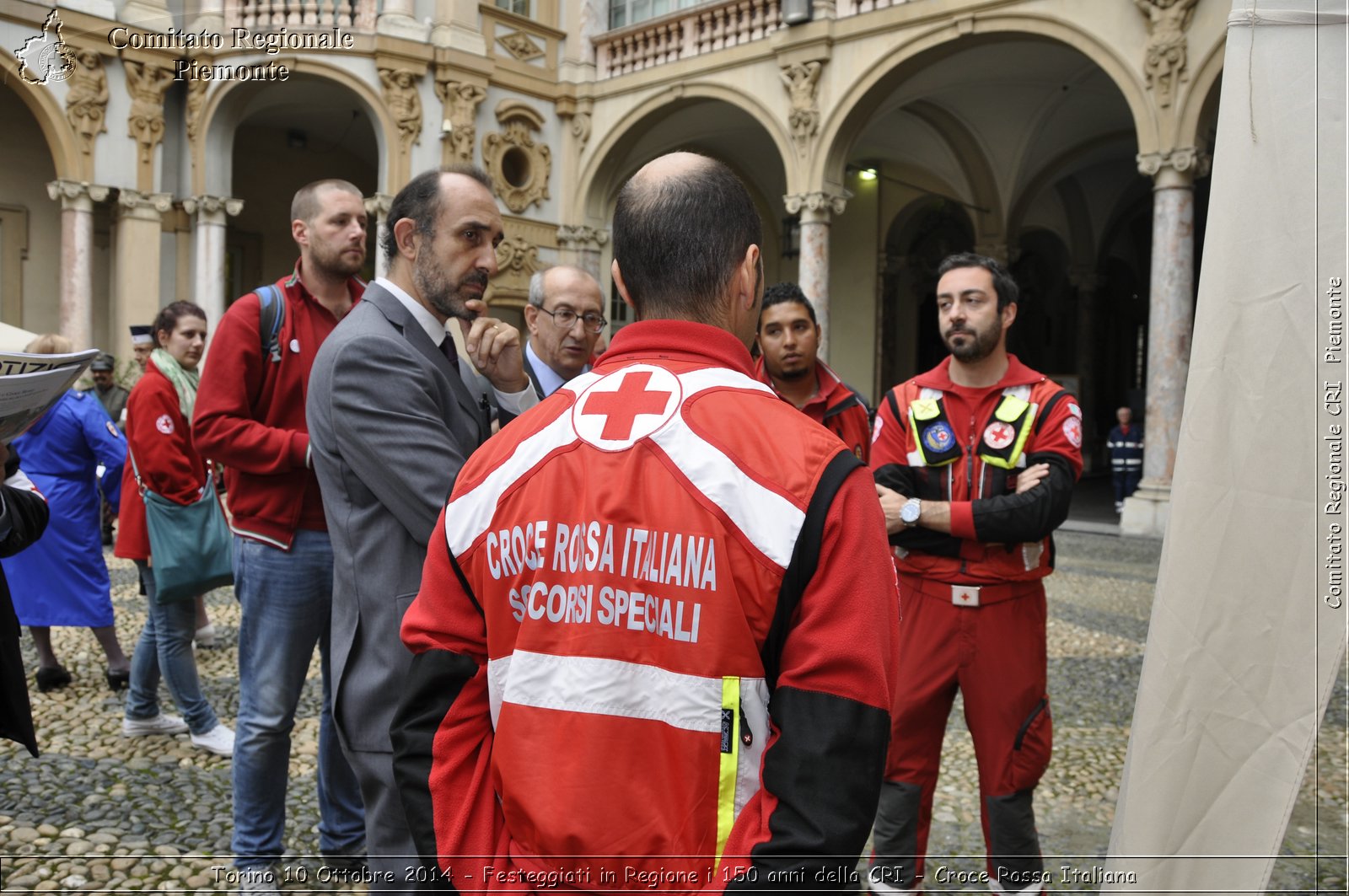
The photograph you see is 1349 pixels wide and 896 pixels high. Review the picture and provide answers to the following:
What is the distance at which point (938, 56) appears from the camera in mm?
12438

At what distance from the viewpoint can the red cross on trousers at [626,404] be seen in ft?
3.99

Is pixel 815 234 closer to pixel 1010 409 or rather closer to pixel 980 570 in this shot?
pixel 1010 409

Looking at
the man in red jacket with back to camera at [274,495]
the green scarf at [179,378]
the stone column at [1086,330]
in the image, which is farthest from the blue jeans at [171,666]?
the stone column at [1086,330]

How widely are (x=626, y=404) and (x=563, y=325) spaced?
2.38 m

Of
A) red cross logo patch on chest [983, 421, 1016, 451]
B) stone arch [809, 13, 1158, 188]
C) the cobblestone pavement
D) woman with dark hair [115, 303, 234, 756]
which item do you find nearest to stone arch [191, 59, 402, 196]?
stone arch [809, 13, 1158, 188]

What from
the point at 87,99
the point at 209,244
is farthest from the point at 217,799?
the point at 87,99

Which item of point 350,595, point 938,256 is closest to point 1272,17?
point 350,595

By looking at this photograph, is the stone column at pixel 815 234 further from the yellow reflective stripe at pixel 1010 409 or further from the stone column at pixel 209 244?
the yellow reflective stripe at pixel 1010 409

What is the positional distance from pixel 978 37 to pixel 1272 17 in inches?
447

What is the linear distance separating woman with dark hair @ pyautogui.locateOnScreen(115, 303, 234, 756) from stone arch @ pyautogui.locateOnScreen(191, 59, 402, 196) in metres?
10.3

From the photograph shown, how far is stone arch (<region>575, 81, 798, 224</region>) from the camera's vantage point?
44.6ft

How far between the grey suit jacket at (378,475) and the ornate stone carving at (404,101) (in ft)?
41.9

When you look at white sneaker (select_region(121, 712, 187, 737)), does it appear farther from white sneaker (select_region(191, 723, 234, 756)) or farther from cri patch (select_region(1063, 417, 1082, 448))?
cri patch (select_region(1063, 417, 1082, 448))

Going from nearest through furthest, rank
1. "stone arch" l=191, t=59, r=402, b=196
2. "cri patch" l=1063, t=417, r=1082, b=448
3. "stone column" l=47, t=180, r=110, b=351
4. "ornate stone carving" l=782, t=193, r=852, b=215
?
"cri patch" l=1063, t=417, r=1082, b=448
"stone column" l=47, t=180, r=110, b=351
"ornate stone carving" l=782, t=193, r=852, b=215
"stone arch" l=191, t=59, r=402, b=196
